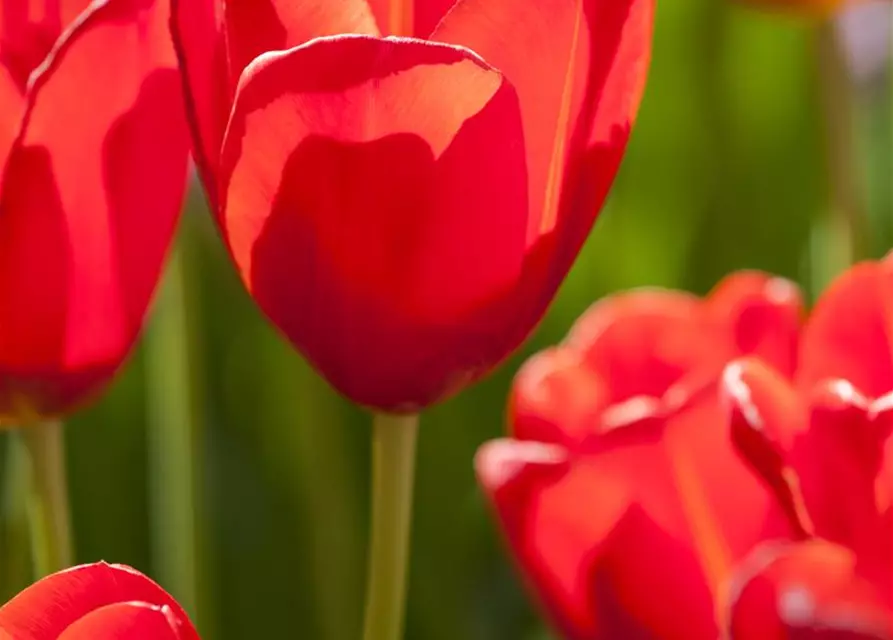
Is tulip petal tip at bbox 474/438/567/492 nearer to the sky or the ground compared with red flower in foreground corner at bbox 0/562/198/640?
nearer to the ground

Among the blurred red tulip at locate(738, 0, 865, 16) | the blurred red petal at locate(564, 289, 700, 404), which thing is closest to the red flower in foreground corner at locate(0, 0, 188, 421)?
the blurred red petal at locate(564, 289, 700, 404)

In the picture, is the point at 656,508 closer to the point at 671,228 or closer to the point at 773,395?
the point at 773,395

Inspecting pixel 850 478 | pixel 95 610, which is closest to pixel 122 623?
pixel 95 610

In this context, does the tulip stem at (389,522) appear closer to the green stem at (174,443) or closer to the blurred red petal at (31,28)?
the blurred red petal at (31,28)

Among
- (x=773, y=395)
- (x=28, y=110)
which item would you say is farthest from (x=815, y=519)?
(x=28, y=110)

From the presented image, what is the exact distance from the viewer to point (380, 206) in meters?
0.19

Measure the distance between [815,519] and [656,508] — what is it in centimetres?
4

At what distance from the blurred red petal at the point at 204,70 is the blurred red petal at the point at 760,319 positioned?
0.12m

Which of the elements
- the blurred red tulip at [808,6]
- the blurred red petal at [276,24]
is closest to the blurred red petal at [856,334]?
the blurred red petal at [276,24]

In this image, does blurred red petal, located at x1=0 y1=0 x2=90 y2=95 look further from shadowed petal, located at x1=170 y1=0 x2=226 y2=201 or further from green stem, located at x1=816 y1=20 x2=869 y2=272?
green stem, located at x1=816 y1=20 x2=869 y2=272

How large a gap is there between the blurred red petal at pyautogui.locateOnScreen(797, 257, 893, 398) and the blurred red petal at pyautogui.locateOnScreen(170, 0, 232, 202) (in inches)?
4.5

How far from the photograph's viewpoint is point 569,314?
541mm

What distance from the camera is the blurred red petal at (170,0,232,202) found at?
191mm

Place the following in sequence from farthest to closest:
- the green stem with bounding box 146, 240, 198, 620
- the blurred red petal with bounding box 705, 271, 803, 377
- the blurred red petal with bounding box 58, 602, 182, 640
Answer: the green stem with bounding box 146, 240, 198, 620 → the blurred red petal with bounding box 705, 271, 803, 377 → the blurred red petal with bounding box 58, 602, 182, 640
